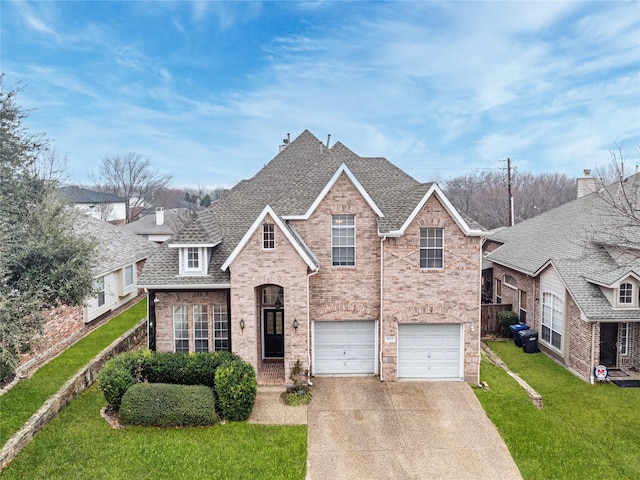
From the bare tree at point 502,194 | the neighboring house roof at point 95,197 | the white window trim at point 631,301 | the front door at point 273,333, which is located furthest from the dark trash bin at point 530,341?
the neighboring house roof at point 95,197

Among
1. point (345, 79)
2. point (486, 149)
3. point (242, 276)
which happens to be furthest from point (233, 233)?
point (486, 149)

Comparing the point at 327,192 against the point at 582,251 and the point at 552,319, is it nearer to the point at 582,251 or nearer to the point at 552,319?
the point at 552,319

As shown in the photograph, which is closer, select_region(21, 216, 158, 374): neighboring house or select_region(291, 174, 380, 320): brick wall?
select_region(291, 174, 380, 320): brick wall

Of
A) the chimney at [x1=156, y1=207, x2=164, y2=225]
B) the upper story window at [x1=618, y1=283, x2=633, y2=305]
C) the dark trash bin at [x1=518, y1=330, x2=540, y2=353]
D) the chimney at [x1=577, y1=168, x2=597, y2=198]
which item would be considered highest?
the chimney at [x1=577, y1=168, x2=597, y2=198]

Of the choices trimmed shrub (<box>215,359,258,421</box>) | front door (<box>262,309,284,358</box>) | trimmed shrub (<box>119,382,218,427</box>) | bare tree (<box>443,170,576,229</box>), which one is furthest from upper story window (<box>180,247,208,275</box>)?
bare tree (<box>443,170,576,229</box>)

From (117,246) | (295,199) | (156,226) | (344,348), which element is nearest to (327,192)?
(295,199)

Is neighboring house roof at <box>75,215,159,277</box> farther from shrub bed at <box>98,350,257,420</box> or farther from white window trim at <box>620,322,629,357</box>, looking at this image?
white window trim at <box>620,322,629,357</box>
